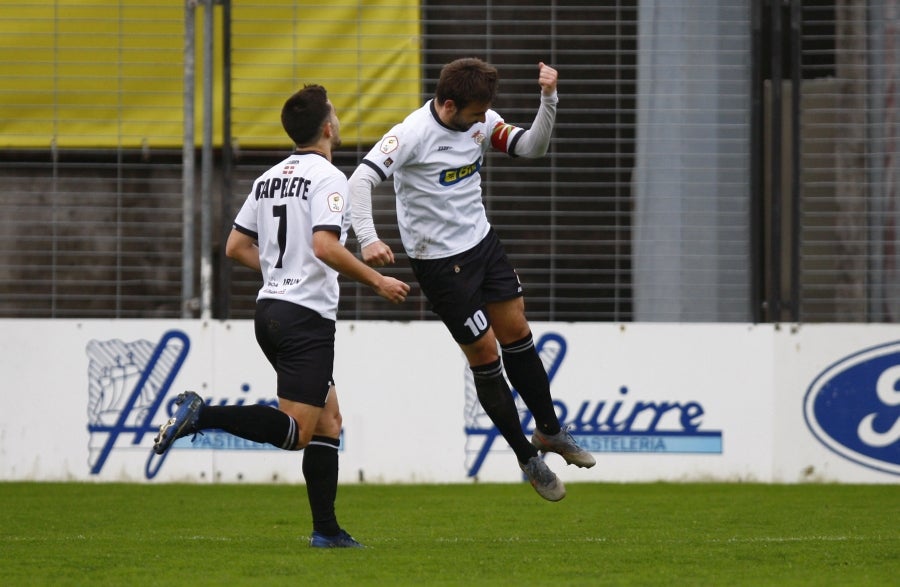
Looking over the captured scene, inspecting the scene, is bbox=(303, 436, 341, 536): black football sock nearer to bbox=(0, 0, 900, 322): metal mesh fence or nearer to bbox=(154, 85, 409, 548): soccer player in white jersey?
bbox=(154, 85, 409, 548): soccer player in white jersey

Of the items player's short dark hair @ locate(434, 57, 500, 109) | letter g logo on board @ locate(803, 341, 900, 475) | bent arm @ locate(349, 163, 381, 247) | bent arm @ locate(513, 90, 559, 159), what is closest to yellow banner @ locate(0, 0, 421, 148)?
letter g logo on board @ locate(803, 341, 900, 475)

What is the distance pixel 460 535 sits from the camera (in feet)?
22.1

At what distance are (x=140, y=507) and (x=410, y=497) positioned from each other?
159 centimetres

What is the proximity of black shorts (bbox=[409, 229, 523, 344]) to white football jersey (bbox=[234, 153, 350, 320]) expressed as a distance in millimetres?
710

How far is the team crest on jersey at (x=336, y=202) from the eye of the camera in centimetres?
579

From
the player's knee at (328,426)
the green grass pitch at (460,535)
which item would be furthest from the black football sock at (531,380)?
the player's knee at (328,426)

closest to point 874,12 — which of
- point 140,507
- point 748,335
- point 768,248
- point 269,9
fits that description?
point 768,248

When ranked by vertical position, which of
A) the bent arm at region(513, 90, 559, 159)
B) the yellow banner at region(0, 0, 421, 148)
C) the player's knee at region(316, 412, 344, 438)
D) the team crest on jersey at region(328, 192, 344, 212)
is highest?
the yellow banner at region(0, 0, 421, 148)

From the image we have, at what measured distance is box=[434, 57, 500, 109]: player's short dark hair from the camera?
21.0 feet

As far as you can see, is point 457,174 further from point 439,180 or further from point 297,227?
point 297,227

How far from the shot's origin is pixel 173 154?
412 inches

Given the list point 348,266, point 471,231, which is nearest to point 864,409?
point 471,231

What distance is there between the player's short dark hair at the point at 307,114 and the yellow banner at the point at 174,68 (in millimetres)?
4180

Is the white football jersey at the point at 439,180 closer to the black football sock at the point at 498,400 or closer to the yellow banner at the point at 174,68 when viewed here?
the black football sock at the point at 498,400
